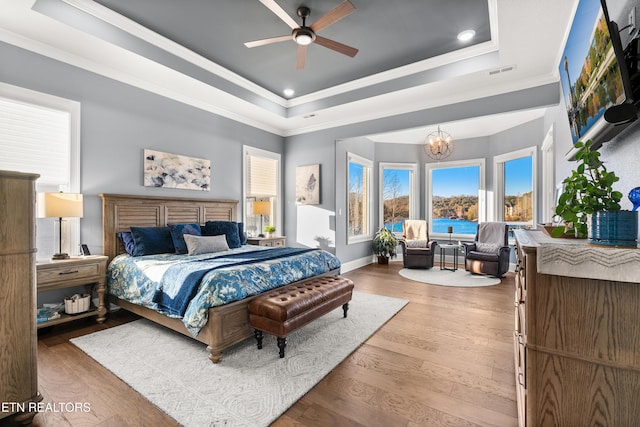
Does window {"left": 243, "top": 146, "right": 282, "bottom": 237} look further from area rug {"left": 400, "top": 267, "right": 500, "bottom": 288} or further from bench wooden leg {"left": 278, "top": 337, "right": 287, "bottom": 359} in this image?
bench wooden leg {"left": 278, "top": 337, "right": 287, "bottom": 359}

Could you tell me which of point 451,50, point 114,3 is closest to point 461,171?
point 451,50

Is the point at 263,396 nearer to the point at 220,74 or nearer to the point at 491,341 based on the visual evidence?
the point at 491,341

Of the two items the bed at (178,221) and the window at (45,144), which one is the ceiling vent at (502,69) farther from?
the window at (45,144)

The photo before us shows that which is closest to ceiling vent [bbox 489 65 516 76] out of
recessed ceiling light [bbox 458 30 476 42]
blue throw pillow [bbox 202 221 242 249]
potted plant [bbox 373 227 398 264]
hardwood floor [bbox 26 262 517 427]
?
recessed ceiling light [bbox 458 30 476 42]

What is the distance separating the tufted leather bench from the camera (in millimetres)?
2461

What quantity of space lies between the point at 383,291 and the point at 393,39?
344 cm

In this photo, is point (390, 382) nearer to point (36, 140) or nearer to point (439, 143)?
point (36, 140)

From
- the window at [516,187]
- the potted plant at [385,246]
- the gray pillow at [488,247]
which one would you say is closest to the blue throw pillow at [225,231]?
the potted plant at [385,246]

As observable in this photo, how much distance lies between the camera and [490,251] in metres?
5.53

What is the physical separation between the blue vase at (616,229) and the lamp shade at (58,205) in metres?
4.07

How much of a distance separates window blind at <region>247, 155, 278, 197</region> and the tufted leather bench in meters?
2.97

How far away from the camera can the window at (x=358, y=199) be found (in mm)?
6367

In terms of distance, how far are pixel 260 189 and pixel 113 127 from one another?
258cm

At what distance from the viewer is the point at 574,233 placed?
151cm
